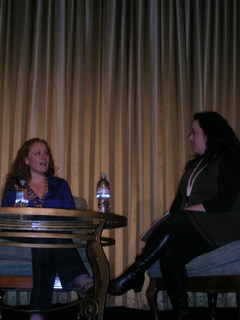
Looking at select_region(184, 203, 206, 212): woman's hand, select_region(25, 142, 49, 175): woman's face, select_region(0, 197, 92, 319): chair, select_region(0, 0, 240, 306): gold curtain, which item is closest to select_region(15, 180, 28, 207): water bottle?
select_region(25, 142, 49, 175): woman's face

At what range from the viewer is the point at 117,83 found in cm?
395

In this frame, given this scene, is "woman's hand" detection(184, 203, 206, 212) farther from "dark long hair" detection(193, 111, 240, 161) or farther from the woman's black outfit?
"dark long hair" detection(193, 111, 240, 161)

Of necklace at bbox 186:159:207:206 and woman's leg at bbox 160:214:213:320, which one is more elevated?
necklace at bbox 186:159:207:206

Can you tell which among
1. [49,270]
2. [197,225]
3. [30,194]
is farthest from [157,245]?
[30,194]

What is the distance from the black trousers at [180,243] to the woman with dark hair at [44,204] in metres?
A: 0.43

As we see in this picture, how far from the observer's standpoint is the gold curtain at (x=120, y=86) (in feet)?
12.5

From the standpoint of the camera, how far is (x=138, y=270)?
2.41 m

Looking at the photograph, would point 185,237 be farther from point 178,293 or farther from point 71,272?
point 71,272

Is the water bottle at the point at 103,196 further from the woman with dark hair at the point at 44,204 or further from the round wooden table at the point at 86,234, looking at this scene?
the round wooden table at the point at 86,234

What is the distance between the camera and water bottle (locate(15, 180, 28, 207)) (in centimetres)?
268

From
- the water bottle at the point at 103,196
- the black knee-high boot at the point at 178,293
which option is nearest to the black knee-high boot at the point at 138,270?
the black knee-high boot at the point at 178,293

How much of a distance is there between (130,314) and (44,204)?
1.09m

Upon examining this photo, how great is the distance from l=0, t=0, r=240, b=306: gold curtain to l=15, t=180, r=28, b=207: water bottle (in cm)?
83

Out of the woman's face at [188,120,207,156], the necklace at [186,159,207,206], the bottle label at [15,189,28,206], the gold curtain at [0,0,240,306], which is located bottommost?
the bottle label at [15,189,28,206]
